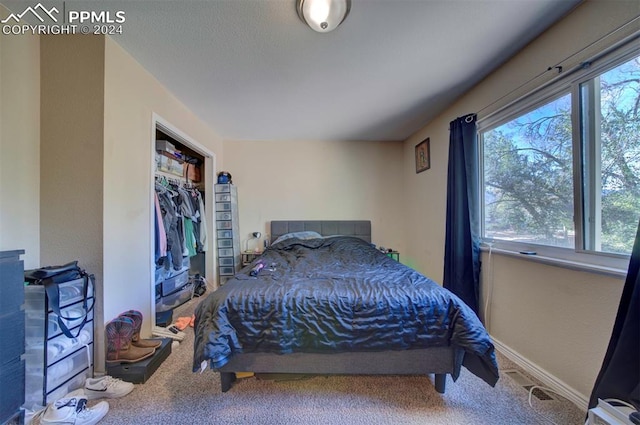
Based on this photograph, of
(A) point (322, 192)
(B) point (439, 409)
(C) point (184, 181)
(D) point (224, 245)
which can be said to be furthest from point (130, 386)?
(A) point (322, 192)

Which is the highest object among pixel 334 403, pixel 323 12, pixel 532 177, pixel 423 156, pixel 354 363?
pixel 323 12

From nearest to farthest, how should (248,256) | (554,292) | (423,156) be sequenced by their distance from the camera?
(554,292) → (423,156) → (248,256)

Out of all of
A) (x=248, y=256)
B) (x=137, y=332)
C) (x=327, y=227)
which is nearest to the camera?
(x=137, y=332)

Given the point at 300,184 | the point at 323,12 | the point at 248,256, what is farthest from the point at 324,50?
the point at 248,256

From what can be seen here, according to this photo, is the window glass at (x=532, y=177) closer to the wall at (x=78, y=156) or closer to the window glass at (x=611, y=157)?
the window glass at (x=611, y=157)

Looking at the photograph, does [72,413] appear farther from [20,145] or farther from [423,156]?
[423,156]

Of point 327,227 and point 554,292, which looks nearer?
point 554,292

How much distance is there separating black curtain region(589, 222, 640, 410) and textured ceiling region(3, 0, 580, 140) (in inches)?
58.2

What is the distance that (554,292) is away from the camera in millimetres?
1546

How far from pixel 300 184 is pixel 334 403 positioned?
299 cm

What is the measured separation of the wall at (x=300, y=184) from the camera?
3881 mm

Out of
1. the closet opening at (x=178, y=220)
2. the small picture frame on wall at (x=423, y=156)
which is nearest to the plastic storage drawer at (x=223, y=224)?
the closet opening at (x=178, y=220)

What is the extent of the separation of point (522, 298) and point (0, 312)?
318 centimetres

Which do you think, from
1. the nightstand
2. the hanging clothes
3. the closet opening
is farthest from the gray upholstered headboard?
the hanging clothes
